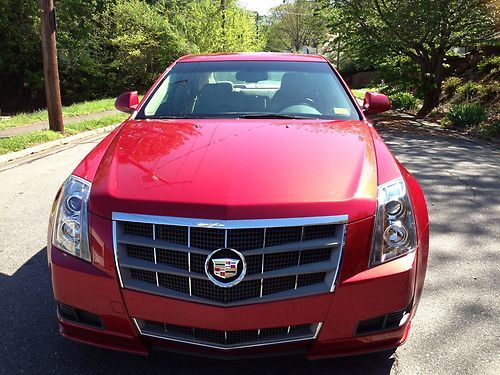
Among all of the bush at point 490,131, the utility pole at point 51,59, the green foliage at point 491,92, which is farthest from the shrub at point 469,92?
the utility pole at point 51,59

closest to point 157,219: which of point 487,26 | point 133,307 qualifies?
point 133,307

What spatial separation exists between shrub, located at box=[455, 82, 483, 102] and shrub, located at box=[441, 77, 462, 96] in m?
1.09

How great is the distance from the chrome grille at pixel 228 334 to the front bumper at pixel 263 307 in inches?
1.2

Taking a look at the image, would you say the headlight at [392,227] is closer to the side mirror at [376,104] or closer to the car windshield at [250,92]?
the car windshield at [250,92]

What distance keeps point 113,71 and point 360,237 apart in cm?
3244

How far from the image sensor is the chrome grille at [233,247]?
2.06m

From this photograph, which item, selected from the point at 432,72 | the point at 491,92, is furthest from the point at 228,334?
the point at 491,92

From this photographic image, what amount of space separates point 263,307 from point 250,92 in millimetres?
2175

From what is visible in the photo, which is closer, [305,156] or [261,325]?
[261,325]

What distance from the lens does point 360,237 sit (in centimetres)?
213

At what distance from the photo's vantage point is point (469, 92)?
16.8 m

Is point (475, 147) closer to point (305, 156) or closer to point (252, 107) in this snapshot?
point (252, 107)

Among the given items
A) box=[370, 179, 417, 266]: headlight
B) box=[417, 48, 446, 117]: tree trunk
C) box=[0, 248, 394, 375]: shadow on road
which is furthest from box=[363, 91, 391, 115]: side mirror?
box=[417, 48, 446, 117]: tree trunk

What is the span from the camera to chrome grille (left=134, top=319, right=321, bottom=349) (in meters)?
2.17
